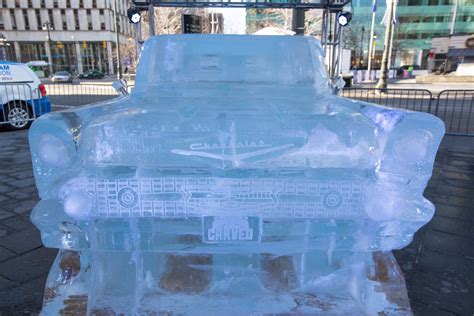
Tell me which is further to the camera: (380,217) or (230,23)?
(230,23)

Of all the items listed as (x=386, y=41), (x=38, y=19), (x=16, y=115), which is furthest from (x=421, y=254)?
(x=38, y=19)

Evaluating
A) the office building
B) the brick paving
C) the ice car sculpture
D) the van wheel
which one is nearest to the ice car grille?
the ice car sculpture

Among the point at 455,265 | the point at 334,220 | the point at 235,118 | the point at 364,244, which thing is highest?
the point at 235,118

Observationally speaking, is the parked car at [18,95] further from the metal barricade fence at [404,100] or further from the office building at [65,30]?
the office building at [65,30]

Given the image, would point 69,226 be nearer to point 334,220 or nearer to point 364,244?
point 334,220

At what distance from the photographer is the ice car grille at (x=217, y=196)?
76.0 inches

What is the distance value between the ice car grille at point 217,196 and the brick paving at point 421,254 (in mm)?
1171

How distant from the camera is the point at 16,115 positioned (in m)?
9.38

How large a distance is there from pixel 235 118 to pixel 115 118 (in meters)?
0.68

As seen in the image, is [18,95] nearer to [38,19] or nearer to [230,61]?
[230,61]

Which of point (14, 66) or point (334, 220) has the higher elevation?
point (14, 66)

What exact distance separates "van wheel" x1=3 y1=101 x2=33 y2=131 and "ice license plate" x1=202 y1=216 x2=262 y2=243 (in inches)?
360

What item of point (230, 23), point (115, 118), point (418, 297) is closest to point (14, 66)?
point (115, 118)

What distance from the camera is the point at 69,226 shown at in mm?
1993
